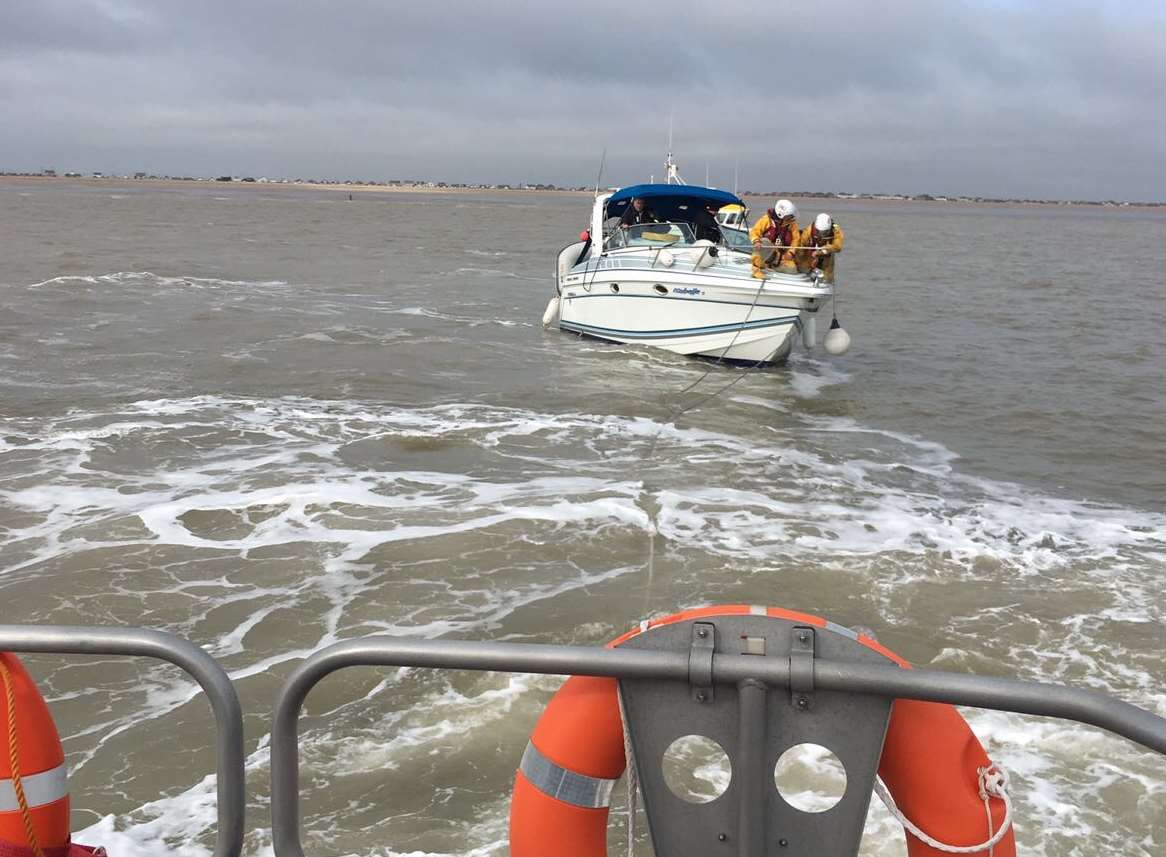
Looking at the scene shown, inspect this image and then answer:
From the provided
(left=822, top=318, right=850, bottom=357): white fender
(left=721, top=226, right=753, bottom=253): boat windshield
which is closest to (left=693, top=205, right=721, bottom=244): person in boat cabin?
(left=721, top=226, right=753, bottom=253): boat windshield

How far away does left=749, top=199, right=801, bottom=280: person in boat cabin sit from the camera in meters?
13.5

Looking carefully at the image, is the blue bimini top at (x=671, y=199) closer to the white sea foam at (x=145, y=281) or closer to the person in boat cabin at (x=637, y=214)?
the person in boat cabin at (x=637, y=214)

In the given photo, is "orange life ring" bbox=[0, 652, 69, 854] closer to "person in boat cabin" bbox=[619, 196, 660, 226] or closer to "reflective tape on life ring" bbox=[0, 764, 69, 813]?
"reflective tape on life ring" bbox=[0, 764, 69, 813]

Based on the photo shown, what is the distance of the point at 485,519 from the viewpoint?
305 inches

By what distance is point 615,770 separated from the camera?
2.15 metres

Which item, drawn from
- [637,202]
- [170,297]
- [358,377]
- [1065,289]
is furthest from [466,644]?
[1065,289]

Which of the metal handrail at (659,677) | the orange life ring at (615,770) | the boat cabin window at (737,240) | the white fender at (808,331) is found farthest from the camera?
the boat cabin window at (737,240)

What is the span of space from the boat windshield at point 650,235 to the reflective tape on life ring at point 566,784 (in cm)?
1369

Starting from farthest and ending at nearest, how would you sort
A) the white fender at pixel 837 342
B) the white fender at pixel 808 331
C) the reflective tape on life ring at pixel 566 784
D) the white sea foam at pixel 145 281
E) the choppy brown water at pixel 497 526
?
the white sea foam at pixel 145 281
the white fender at pixel 837 342
the white fender at pixel 808 331
the choppy brown water at pixel 497 526
the reflective tape on life ring at pixel 566 784

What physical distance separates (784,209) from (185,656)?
40.7 feet

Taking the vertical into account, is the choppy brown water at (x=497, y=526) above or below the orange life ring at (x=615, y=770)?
below

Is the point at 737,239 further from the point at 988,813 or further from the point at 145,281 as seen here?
the point at 988,813

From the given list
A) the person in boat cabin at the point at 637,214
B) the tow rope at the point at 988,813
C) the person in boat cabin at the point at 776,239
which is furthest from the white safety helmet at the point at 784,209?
the tow rope at the point at 988,813

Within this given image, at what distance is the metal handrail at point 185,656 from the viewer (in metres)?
1.96
